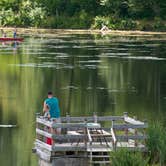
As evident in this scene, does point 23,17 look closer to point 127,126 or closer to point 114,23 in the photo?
point 114,23

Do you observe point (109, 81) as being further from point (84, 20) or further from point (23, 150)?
point (84, 20)

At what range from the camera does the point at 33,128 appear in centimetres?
2977

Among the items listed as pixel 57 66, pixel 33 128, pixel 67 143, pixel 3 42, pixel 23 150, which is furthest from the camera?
pixel 3 42

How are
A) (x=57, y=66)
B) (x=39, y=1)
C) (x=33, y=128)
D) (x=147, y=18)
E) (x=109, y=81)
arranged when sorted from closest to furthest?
(x=33, y=128), (x=109, y=81), (x=57, y=66), (x=147, y=18), (x=39, y=1)

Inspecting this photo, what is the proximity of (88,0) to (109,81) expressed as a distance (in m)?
86.4

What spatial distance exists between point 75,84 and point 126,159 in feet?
96.6

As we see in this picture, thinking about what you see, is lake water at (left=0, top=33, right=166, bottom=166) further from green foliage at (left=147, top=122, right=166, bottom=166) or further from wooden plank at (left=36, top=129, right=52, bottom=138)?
green foliage at (left=147, top=122, right=166, bottom=166)

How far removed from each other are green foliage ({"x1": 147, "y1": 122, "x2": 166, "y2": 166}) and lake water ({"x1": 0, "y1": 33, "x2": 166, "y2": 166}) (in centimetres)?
474

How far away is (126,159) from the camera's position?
18.3m

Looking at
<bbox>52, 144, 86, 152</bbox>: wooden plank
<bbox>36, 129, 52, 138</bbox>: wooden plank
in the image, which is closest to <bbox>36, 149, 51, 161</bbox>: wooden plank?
<bbox>52, 144, 86, 152</bbox>: wooden plank

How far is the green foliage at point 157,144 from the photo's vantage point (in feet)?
64.6

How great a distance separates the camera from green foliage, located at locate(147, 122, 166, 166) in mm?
19688

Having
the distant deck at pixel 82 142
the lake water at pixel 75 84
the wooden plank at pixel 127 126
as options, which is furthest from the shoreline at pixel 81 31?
the wooden plank at pixel 127 126

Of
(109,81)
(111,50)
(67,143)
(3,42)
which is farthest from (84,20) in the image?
(67,143)
